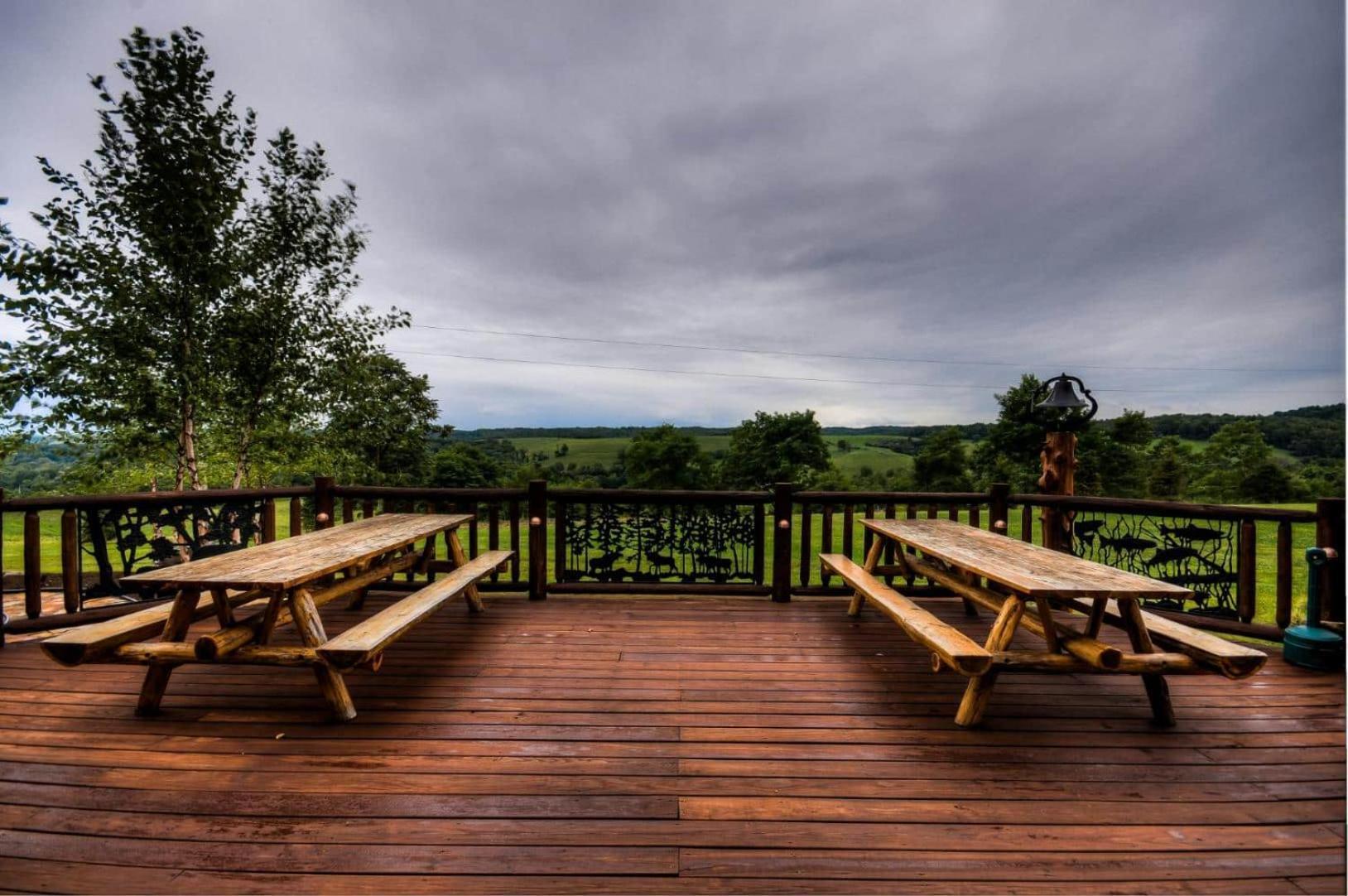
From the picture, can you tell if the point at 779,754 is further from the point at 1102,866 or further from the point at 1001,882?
the point at 1102,866

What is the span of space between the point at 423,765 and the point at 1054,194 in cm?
1411

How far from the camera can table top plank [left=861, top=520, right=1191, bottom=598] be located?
2.18 m

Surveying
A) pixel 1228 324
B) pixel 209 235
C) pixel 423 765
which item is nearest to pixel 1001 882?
pixel 423 765

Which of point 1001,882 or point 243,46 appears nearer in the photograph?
point 1001,882

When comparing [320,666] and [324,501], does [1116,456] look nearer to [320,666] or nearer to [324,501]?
[324,501]

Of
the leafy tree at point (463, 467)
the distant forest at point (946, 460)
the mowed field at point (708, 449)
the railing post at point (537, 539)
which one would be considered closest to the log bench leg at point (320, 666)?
the railing post at point (537, 539)

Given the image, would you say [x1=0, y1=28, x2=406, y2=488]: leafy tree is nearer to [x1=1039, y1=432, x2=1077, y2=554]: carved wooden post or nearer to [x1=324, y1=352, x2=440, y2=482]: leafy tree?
[x1=324, y1=352, x2=440, y2=482]: leafy tree

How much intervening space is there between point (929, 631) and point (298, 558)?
3351 mm

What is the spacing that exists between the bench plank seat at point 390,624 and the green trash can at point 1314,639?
5.27 meters

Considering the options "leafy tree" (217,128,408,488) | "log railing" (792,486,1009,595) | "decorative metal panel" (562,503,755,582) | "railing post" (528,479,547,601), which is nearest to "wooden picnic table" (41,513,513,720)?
"railing post" (528,479,547,601)

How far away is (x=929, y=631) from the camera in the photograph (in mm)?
2410

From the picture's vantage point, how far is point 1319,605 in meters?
3.29

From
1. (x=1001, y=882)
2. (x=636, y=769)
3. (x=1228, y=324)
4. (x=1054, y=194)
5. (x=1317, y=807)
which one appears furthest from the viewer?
(x=1228, y=324)

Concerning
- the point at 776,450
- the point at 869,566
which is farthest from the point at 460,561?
the point at 776,450
